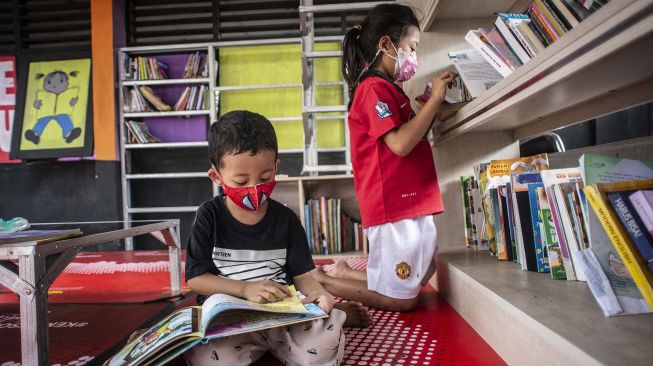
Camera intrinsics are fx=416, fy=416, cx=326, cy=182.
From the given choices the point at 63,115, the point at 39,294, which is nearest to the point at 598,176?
the point at 39,294

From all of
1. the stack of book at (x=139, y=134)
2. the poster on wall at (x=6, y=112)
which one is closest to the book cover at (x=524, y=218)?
the stack of book at (x=139, y=134)

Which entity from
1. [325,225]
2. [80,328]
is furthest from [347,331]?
[325,225]

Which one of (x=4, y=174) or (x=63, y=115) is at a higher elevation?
(x=63, y=115)

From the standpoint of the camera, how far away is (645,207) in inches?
25.1

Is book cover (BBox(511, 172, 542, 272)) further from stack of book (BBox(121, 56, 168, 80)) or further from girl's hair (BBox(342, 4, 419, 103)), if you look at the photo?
stack of book (BBox(121, 56, 168, 80))

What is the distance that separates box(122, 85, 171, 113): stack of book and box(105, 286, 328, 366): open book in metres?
3.08

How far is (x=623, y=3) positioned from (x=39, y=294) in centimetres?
122

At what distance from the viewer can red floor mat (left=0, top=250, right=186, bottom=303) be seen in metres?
1.71

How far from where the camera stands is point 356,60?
1.49m

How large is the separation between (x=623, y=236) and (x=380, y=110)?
2.41ft

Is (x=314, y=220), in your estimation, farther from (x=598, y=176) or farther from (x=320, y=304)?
(x=598, y=176)

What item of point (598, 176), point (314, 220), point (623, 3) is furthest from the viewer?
point (314, 220)

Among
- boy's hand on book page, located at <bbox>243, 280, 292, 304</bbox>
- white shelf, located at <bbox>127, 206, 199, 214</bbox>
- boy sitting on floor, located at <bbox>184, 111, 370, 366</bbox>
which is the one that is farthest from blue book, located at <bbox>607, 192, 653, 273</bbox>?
white shelf, located at <bbox>127, 206, 199, 214</bbox>

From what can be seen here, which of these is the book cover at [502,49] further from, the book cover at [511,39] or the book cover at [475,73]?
the book cover at [475,73]
